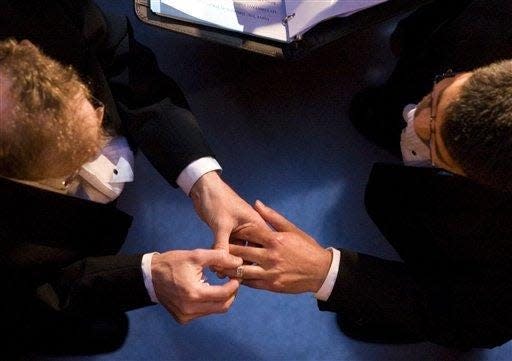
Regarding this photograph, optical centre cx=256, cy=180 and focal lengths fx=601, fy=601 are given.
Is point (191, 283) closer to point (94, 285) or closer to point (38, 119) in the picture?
point (94, 285)

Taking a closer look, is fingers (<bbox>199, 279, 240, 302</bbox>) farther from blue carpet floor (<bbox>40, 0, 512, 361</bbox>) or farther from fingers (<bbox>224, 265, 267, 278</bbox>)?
blue carpet floor (<bbox>40, 0, 512, 361</bbox>)

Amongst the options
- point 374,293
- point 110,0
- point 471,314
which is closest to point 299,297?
point 374,293

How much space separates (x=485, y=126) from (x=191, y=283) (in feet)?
1.79

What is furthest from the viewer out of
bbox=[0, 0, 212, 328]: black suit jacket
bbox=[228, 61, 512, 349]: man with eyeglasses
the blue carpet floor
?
the blue carpet floor

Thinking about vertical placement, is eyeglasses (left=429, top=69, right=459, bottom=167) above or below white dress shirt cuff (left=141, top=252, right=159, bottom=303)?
above

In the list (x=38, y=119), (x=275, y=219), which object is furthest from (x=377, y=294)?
(x=38, y=119)

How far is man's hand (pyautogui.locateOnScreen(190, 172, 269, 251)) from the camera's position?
1.13 metres

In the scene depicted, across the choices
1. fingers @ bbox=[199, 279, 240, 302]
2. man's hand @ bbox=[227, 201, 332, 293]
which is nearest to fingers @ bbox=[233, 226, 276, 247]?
man's hand @ bbox=[227, 201, 332, 293]

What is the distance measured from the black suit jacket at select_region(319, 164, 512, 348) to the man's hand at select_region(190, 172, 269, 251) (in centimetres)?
19

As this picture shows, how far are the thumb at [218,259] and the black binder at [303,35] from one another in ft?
1.25

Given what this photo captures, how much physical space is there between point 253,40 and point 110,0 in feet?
1.87

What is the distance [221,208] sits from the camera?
44.6 inches

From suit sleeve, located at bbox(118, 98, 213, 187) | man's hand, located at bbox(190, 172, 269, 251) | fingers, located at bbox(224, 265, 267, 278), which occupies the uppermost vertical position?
suit sleeve, located at bbox(118, 98, 213, 187)

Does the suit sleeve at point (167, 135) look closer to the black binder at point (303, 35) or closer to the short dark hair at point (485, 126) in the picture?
the black binder at point (303, 35)
